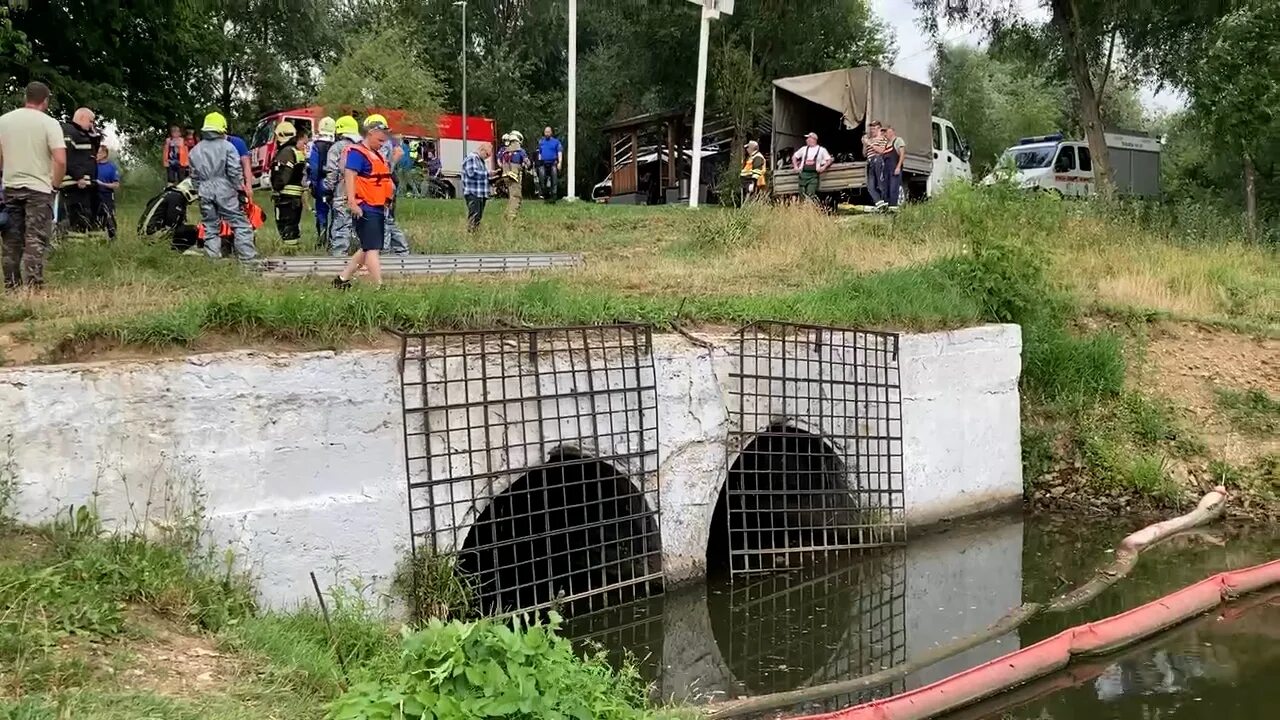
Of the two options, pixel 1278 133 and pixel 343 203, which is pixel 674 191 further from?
pixel 343 203

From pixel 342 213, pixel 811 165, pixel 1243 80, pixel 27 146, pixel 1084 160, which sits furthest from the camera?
pixel 1084 160

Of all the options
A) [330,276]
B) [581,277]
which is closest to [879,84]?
[581,277]

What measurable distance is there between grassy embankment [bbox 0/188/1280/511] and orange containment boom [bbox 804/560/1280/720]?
2622mm

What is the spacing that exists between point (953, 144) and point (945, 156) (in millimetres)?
1114

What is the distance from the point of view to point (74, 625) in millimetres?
4109

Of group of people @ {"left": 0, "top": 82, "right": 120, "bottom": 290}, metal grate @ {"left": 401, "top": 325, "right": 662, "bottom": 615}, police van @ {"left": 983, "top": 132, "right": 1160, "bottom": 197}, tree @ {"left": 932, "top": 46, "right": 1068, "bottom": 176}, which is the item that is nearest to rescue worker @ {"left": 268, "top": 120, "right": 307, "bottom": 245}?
group of people @ {"left": 0, "top": 82, "right": 120, "bottom": 290}

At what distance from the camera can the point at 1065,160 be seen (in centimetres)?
2300

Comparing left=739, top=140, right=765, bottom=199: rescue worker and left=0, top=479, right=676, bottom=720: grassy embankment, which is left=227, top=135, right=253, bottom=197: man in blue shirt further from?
left=739, top=140, right=765, bottom=199: rescue worker

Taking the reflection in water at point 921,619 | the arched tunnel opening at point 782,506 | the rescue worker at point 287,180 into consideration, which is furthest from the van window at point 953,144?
the rescue worker at point 287,180

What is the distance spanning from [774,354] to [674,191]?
1722 cm

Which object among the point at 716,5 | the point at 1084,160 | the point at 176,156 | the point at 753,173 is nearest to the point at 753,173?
the point at 753,173

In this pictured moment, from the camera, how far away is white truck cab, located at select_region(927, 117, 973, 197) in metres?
19.0

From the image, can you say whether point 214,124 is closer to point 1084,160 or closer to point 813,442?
point 813,442

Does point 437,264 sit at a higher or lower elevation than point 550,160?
lower
